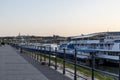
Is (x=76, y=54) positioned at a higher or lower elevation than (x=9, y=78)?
higher

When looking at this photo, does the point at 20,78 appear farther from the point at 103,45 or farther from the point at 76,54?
the point at 103,45

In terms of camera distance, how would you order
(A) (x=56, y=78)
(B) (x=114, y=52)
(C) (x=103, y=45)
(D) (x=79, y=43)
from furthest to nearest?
(D) (x=79, y=43), (C) (x=103, y=45), (B) (x=114, y=52), (A) (x=56, y=78)

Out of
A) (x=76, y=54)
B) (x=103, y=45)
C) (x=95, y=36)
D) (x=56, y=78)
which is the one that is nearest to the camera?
(x=76, y=54)

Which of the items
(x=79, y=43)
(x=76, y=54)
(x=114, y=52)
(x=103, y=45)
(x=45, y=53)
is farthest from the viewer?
(x=79, y=43)

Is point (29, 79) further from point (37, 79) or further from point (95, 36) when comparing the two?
point (95, 36)

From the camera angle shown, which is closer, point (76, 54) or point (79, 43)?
point (76, 54)

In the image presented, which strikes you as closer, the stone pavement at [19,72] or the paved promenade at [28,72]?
the paved promenade at [28,72]

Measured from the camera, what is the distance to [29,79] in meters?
14.7

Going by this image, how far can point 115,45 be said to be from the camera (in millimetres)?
55812

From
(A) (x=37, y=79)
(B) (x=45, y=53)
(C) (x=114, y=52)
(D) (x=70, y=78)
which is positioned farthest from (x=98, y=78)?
(C) (x=114, y=52)

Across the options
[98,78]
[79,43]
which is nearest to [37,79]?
[98,78]

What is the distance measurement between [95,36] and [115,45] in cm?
2744

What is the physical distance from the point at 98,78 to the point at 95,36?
6860 centimetres

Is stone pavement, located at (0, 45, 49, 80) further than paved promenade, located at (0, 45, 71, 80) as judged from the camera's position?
Yes
